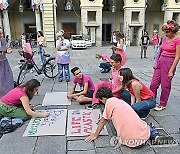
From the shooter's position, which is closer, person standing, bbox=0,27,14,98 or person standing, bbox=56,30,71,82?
person standing, bbox=0,27,14,98

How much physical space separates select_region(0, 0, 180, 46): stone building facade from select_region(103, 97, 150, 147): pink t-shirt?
58.1 feet

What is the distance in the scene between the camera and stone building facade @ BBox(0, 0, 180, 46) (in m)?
20.3

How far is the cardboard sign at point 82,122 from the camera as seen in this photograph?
327 cm

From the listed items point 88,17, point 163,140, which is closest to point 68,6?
point 88,17

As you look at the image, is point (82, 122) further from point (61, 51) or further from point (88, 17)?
point (88, 17)

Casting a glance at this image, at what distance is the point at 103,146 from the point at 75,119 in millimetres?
943

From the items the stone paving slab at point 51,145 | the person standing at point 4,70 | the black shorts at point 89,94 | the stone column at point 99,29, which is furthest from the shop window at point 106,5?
the stone paving slab at point 51,145

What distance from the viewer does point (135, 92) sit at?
10.9 ft

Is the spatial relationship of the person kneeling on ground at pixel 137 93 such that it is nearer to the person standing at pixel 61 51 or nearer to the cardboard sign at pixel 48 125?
the cardboard sign at pixel 48 125

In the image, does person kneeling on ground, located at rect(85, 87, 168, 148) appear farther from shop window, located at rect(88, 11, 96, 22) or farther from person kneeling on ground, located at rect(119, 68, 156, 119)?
shop window, located at rect(88, 11, 96, 22)

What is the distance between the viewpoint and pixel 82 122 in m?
3.60

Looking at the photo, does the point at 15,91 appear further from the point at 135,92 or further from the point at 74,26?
the point at 74,26

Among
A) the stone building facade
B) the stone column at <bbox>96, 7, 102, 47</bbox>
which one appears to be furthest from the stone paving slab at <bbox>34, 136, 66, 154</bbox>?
the stone column at <bbox>96, 7, 102, 47</bbox>

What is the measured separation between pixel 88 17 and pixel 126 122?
67.9 feet
